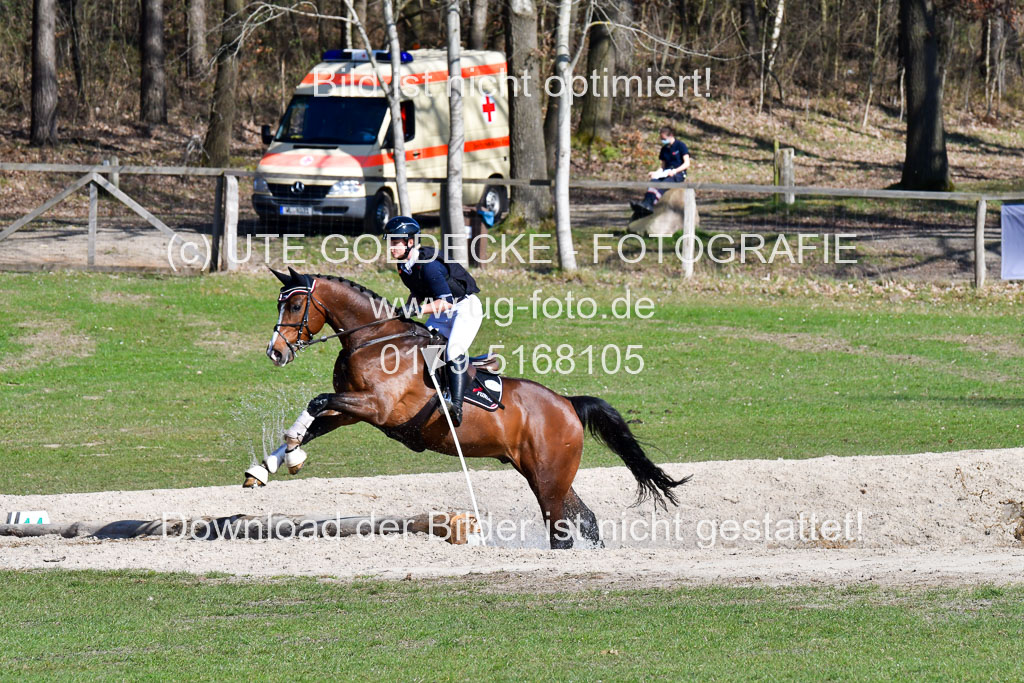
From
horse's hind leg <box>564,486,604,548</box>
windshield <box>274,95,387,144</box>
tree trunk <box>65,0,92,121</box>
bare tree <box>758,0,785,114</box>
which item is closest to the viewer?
horse's hind leg <box>564,486,604,548</box>

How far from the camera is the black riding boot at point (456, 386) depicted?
31.0ft

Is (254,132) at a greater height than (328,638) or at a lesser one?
greater

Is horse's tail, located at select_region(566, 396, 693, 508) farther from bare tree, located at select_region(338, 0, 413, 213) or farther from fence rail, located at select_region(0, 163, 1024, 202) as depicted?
bare tree, located at select_region(338, 0, 413, 213)

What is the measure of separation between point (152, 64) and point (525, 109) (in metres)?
16.6

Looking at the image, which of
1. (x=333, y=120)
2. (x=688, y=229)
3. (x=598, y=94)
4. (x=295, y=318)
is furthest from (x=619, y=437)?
(x=598, y=94)

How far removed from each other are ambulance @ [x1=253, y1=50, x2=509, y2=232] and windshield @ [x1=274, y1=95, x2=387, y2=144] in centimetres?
2

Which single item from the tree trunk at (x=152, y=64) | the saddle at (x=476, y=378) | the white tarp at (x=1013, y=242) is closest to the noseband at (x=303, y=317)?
the saddle at (x=476, y=378)

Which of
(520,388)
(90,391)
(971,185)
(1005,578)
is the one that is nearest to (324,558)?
(520,388)

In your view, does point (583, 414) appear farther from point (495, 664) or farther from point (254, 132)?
point (254, 132)

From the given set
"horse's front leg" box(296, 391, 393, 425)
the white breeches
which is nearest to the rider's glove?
the white breeches

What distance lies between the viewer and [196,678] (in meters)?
5.92

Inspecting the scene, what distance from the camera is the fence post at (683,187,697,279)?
22.3m

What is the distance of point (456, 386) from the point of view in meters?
9.46

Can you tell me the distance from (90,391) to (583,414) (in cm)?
855
